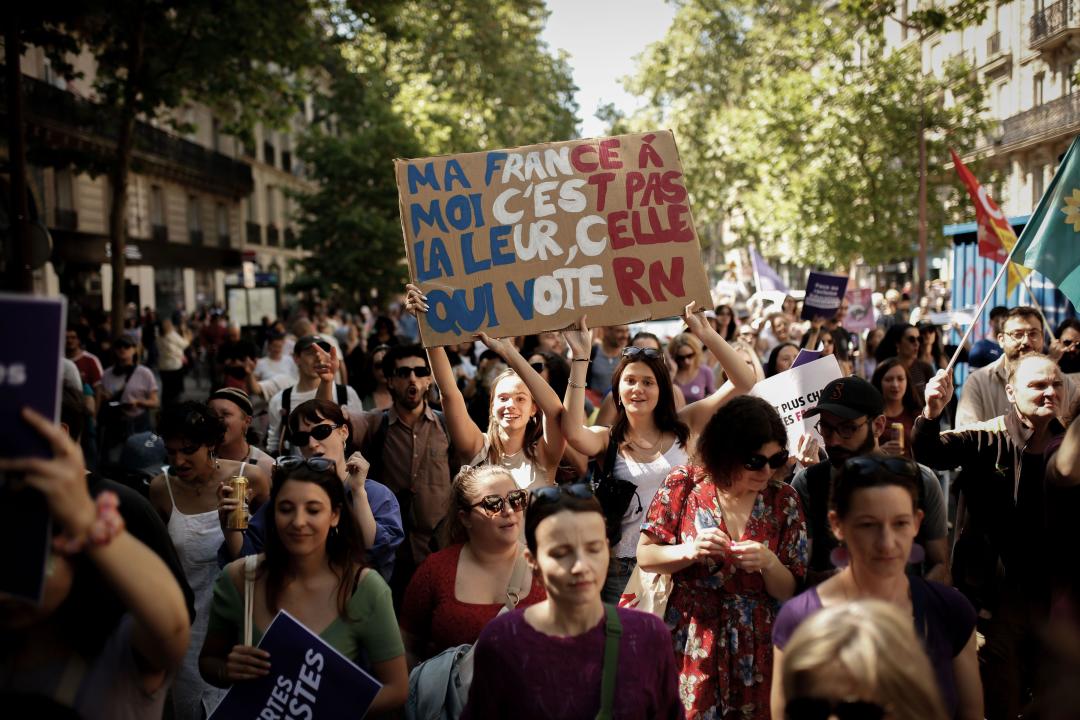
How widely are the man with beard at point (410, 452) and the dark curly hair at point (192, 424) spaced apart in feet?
3.04

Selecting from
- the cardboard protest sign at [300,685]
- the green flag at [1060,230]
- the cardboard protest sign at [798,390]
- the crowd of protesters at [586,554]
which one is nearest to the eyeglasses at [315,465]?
the crowd of protesters at [586,554]

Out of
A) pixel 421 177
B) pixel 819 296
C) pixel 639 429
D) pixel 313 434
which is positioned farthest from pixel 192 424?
pixel 819 296

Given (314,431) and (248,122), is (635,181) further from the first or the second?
(248,122)

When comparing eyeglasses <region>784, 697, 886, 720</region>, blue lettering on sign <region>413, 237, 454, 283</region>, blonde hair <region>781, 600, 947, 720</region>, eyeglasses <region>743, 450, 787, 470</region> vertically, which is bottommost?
eyeglasses <region>784, 697, 886, 720</region>

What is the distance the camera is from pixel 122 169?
1589 cm

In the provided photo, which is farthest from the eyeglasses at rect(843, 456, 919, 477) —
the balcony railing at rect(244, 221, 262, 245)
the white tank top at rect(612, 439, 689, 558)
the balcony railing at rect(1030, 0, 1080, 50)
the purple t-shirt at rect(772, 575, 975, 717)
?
the balcony railing at rect(244, 221, 262, 245)

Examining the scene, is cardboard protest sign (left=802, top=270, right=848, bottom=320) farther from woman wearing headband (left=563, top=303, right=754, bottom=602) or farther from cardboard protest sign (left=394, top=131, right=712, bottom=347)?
woman wearing headband (left=563, top=303, right=754, bottom=602)

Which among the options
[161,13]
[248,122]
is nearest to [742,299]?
[248,122]

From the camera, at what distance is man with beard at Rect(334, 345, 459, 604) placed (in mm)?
5148

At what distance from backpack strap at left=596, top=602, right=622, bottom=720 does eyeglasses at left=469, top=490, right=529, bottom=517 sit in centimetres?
106

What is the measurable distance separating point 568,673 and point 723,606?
101 cm

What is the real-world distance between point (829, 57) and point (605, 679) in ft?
95.0

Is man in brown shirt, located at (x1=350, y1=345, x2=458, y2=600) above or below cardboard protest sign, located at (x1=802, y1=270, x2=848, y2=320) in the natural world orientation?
below

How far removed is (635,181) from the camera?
5.48m
